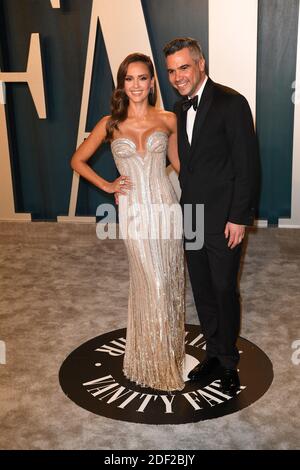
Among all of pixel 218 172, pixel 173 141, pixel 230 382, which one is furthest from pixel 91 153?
pixel 230 382

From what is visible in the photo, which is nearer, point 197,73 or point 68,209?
point 197,73

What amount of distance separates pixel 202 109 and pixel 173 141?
346 mm

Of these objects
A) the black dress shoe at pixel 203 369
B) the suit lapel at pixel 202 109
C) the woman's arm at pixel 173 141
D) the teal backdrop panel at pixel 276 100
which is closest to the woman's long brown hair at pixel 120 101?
the woman's arm at pixel 173 141

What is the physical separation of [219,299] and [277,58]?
3205mm

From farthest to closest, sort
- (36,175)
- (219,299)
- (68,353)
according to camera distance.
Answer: (36,175), (68,353), (219,299)

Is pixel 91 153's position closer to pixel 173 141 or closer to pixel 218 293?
pixel 173 141

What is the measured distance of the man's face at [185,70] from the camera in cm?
282

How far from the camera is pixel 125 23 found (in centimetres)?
546

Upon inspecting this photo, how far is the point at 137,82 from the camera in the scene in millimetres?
2945

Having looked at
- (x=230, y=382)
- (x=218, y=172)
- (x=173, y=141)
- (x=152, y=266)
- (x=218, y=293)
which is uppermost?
(x=173, y=141)

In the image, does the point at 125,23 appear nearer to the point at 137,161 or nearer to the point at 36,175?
the point at 36,175

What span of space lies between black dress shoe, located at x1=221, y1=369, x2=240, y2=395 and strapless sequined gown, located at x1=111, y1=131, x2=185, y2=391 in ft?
0.79
